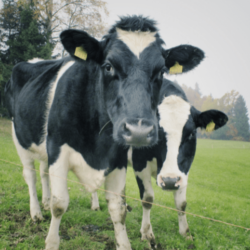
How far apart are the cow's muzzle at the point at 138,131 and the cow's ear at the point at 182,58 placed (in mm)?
1293

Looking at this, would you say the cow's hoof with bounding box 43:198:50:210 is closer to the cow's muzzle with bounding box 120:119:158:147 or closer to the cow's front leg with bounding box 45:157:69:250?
the cow's front leg with bounding box 45:157:69:250

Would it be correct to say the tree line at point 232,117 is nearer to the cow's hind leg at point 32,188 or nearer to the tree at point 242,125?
the tree at point 242,125

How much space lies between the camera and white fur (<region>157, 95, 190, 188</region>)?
302cm

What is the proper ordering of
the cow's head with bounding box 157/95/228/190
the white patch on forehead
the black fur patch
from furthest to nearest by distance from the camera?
the cow's head with bounding box 157/95/228/190 < the black fur patch < the white patch on forehead

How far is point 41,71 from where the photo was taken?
13.1ft

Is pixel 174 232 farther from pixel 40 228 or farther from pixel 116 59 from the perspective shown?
pixel 116 59

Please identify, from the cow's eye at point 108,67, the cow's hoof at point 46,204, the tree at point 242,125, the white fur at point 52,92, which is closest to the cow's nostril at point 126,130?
the cow's eye at point 108,67

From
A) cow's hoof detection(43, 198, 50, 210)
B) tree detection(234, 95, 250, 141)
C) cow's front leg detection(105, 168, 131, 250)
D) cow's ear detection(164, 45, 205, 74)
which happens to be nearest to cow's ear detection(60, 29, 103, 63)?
cow's ear detection(164, 45, 205, 74)

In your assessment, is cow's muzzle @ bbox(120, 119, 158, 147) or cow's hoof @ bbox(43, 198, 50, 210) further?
cow's hoof @ bbox(43, 198, 50, 210)

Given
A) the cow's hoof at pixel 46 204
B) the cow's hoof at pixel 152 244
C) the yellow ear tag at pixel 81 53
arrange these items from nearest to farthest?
the yellow ear tag at pixel 81 53 < the cow's hoof at pixel 152 244 < the cow's hoof at pixel 46 204

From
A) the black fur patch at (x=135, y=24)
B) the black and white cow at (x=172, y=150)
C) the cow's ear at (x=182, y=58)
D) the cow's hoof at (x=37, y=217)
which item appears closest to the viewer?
the black fur patch at (x=135, y=24)

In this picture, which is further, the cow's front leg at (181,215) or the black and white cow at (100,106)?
the cow's front leg at (181,215)

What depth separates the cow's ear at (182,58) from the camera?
111 inches

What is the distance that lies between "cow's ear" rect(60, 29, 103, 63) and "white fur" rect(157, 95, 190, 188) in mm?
1499
